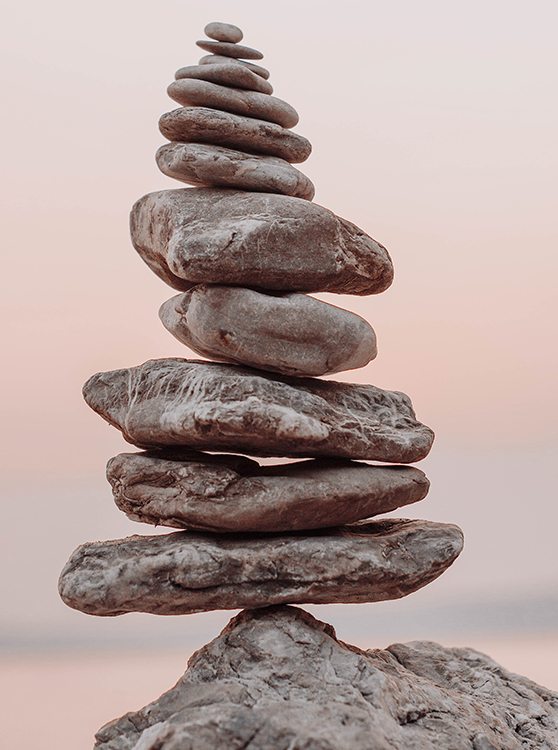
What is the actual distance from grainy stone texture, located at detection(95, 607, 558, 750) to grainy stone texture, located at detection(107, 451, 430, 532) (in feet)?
1.84

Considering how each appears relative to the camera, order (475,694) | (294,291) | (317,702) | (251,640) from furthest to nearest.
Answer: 1. (475,694)
2. (294,291)
3. (251,640)
4. (317,702)

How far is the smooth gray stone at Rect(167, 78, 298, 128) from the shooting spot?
15.0 feet

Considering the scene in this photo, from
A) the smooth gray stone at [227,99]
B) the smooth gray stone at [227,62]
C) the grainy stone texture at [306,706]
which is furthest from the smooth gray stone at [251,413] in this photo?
the smooth gray stone at [227,62]

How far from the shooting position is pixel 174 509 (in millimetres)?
4164

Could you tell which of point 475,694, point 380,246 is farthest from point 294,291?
point 475,694

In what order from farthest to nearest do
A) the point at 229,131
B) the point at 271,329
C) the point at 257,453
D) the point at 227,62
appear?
the point at 227,62
the point at 229,131
the point at 257,453
the point at 271,329

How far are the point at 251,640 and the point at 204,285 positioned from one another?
184cm

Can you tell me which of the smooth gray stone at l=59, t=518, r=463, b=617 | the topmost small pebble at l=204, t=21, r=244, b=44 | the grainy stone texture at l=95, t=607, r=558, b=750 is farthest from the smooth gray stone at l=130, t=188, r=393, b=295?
the grainy stone texture at l=95, t=607, r=558, b=750

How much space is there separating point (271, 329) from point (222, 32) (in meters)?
1.85

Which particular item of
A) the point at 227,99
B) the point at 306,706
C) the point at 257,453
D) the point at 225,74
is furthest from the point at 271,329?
the point at 306,706

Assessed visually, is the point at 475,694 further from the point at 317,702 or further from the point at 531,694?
the point at 317,702

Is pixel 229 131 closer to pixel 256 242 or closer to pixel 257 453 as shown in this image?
pixel 256 242

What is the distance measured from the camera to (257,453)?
173 inches

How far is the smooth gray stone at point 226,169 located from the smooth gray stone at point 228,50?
64 cm
